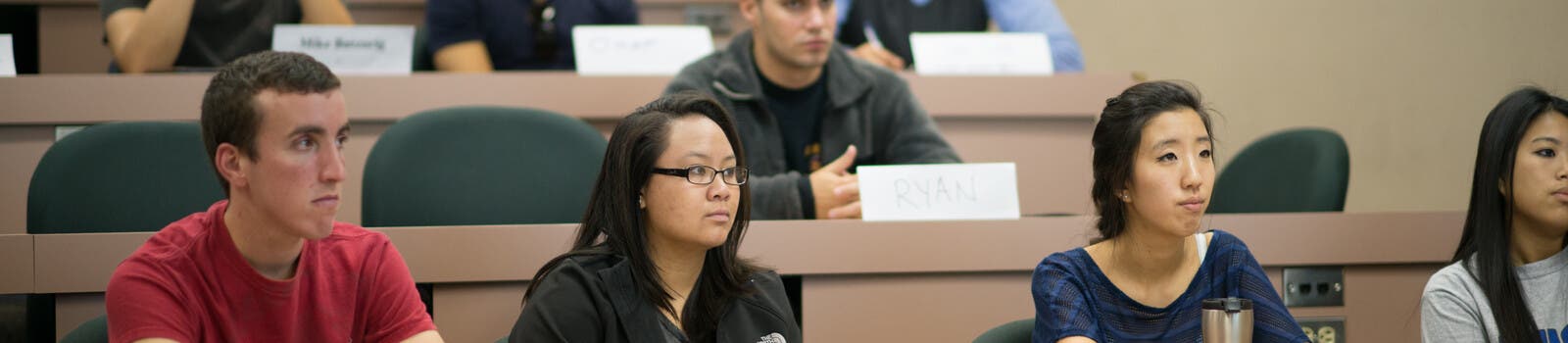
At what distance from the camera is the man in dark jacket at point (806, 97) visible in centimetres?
285

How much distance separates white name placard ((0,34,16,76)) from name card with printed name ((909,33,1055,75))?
199 centimetres

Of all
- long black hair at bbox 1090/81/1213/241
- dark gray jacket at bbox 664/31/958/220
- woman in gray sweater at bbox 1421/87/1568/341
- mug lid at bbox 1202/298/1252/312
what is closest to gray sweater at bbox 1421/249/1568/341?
woman in gray sweater at bbox 1421/87/1568/341

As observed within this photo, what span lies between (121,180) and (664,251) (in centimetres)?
109

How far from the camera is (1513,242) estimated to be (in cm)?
A: 209

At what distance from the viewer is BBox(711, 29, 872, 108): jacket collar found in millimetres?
2902

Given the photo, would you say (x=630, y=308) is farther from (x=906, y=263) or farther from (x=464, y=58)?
(x=464, y=58)

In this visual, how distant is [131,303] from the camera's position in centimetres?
148

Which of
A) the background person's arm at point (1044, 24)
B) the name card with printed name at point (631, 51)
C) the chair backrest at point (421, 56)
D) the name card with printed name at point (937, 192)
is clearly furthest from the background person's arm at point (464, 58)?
the name card with printed name at point (937, 192)

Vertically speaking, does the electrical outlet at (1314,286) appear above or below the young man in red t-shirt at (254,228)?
below

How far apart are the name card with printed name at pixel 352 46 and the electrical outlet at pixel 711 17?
1544 mm

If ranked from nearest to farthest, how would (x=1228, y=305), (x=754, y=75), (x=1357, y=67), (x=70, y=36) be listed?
(x=1228, y=305), (x=754, y=75), (x=70, y=36), (x=1357, y=67)

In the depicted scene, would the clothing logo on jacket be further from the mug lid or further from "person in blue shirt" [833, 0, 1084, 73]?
"person in blue shirt" [833, 0, 1084, 73]

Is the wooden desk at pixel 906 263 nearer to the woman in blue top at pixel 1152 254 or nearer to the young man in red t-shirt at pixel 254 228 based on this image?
the woman in blue top at pixel 1152 254

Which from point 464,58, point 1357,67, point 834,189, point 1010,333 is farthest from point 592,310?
point 1357,67
